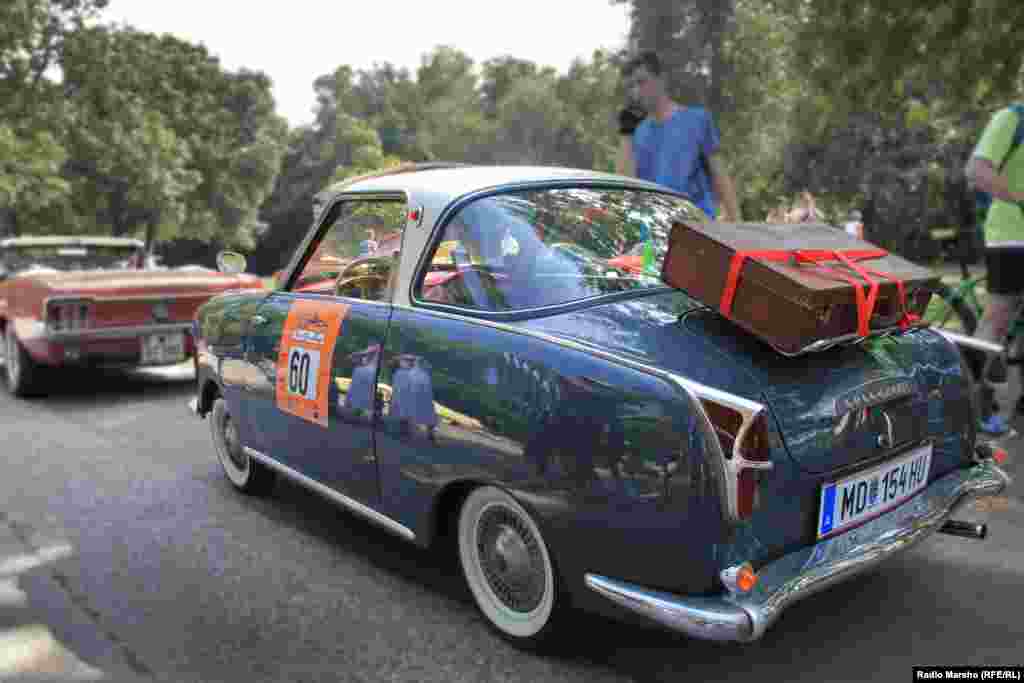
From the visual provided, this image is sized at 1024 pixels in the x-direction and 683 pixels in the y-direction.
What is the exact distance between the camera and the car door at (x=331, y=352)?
3.18 meters

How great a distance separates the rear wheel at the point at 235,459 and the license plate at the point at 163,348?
2.84 metres

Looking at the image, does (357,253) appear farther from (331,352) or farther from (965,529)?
(965,529)

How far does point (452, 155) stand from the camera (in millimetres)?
63750

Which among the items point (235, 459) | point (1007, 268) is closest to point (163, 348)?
point (235, 459)

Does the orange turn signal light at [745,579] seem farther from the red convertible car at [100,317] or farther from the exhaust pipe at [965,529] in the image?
the red convertible car at [100,317]

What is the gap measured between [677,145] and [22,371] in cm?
584

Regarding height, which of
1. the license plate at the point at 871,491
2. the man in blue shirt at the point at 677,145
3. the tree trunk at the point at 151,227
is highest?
the man in blue shirt at the point at 677,145

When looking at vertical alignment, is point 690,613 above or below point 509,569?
above

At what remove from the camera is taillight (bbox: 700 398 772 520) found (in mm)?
2215

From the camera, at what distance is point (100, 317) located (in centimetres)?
706

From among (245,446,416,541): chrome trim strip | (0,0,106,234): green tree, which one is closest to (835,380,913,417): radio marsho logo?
(245,446,416,541): chrome trim strip

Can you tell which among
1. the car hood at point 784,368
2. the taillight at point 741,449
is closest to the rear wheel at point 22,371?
the car hood at point 784,368

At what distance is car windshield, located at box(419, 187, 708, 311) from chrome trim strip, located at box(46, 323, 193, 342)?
15.9 ft

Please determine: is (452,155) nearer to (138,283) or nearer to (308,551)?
(138,283)
